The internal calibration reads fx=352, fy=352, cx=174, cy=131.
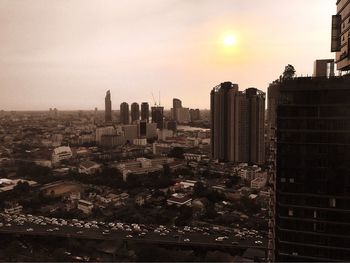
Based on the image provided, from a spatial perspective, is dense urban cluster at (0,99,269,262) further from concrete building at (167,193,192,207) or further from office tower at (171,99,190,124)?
office tower at (171,99,190,124)

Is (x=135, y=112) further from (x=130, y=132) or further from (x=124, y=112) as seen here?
(x=130, y=132)

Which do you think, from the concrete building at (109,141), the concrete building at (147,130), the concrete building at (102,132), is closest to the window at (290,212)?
the concrete building at (109,141)

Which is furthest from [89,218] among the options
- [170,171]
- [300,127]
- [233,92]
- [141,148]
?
[141,148]

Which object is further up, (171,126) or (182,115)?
(182,115)

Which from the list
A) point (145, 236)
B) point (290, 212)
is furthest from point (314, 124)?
point (145, 236)

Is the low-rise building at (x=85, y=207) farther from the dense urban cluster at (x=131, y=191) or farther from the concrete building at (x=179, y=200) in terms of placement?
the concrete building at (x=179, y=200)

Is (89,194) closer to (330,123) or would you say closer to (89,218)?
(89,218)
